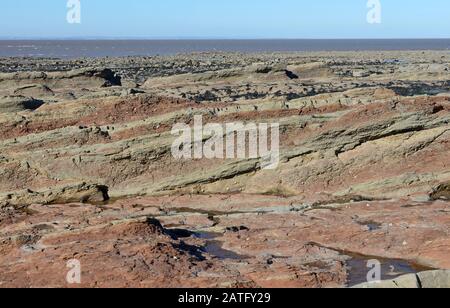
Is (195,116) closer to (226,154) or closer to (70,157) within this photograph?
(226,154)

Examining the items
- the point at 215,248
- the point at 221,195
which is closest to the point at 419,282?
the point at 215,248

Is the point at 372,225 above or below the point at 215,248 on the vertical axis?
above

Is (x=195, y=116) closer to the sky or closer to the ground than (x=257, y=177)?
closer to the sky

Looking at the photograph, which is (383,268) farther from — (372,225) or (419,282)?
(419,282)

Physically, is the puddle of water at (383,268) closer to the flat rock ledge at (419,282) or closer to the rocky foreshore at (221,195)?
the rocky foreshore at (221,195)

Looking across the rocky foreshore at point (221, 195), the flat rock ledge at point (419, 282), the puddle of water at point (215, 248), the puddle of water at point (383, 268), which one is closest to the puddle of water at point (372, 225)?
the rocky foreshore at point (221, 195)
